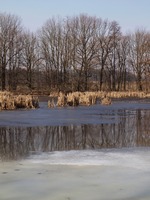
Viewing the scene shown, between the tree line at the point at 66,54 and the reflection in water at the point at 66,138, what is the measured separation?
38.4 m

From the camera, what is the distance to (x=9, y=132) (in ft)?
36.0

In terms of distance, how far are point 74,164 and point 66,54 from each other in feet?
157

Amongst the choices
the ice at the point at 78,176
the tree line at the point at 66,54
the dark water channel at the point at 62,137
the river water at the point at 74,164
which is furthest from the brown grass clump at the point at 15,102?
the tree line at the point at 66,54

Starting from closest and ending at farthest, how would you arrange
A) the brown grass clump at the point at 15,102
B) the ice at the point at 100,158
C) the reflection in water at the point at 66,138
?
the ice at the point at 100,158
the reflection in water at the point at 66,138
the brown grass clump at the point at 15,102

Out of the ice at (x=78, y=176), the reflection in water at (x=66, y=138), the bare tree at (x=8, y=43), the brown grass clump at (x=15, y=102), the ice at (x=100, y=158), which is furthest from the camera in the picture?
the bare tree at (x=8, y=43)

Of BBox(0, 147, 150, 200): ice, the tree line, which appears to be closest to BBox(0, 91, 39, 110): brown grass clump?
BBox(0, 147, 150, 200): ice

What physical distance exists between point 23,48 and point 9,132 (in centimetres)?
4367

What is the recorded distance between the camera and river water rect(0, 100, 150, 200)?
4.81 m

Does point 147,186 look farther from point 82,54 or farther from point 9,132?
point 82,54

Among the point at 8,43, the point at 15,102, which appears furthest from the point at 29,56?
the point at 15,102

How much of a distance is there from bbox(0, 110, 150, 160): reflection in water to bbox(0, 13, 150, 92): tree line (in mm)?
38415

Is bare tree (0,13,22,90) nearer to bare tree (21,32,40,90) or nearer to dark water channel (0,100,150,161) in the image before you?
bare tree (21,32,40,90)

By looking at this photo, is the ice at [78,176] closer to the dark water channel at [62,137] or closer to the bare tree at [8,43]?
the dark water channel at [62,137]

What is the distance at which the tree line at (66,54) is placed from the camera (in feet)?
172
